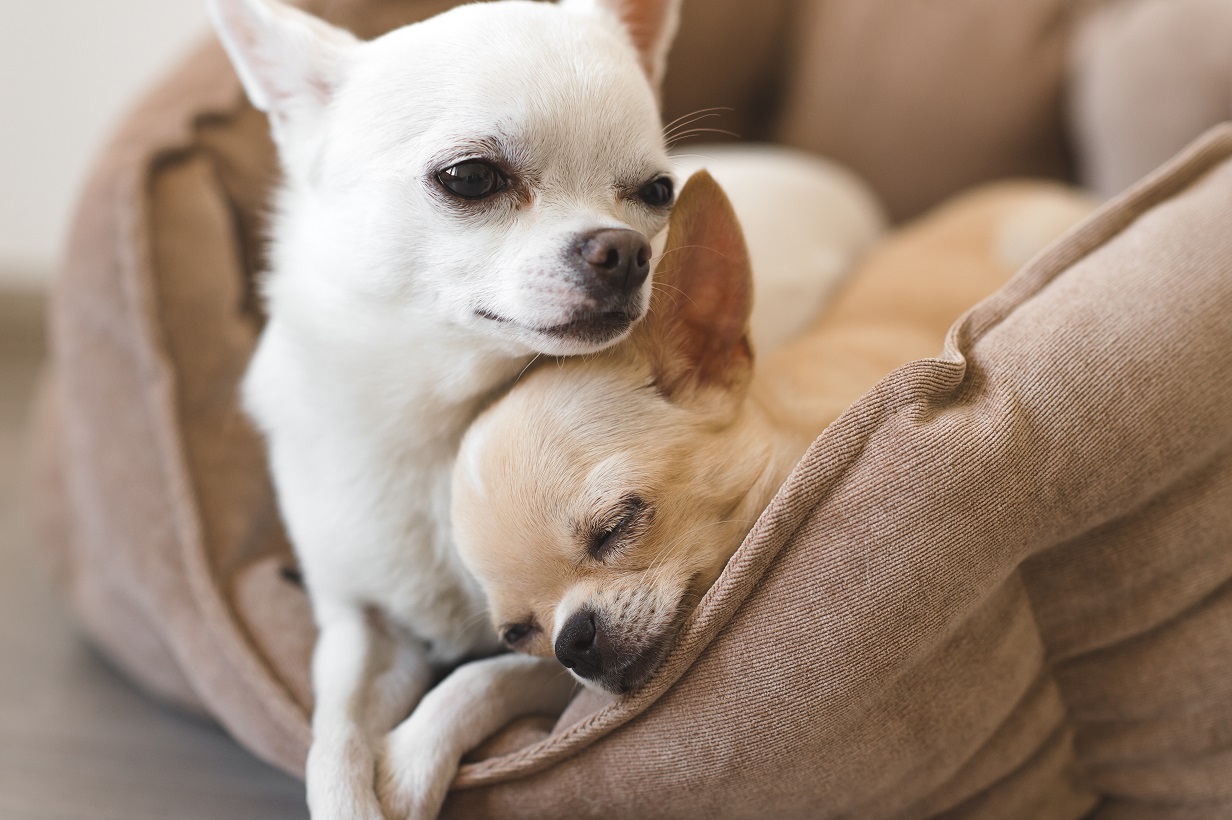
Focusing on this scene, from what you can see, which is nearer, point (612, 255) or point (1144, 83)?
point (612, 255)

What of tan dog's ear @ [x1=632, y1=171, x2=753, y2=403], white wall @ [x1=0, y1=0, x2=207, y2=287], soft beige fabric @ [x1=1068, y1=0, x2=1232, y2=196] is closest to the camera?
tan dog's ear @ [x1=632, y1=171, x2=753, y2=403]

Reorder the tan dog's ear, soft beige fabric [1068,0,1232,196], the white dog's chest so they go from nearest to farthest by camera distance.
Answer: the tan dog's ear < the white dog's chest < soft beige fabric [1068,0,1232,196]

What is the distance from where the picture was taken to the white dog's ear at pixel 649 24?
3.87ft

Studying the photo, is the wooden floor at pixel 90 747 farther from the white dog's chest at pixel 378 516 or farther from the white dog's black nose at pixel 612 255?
the white dog's black nose at pixel 612 255

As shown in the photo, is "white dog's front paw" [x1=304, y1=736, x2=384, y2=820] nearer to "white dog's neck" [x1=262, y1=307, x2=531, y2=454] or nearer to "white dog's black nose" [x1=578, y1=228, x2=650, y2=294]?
"white dog's neck" [x1=262, y1=307, x2=531, y2=454]

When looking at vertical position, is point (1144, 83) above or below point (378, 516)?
above

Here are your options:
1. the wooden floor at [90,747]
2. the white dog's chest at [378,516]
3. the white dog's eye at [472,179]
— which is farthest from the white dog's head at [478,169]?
the wooden floor at [90,747]

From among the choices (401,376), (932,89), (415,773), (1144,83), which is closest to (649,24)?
(401,376)

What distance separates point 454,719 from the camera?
3.31 ft

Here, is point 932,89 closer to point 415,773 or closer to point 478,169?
point 478,169

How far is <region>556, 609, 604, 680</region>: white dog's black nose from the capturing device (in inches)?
35.9

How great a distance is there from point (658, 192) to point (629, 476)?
32 cm

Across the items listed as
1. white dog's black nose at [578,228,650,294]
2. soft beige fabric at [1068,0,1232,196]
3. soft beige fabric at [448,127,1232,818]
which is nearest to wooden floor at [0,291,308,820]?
soft beige fabric at [448,127,1232,818]

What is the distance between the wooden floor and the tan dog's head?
2.00 ft
